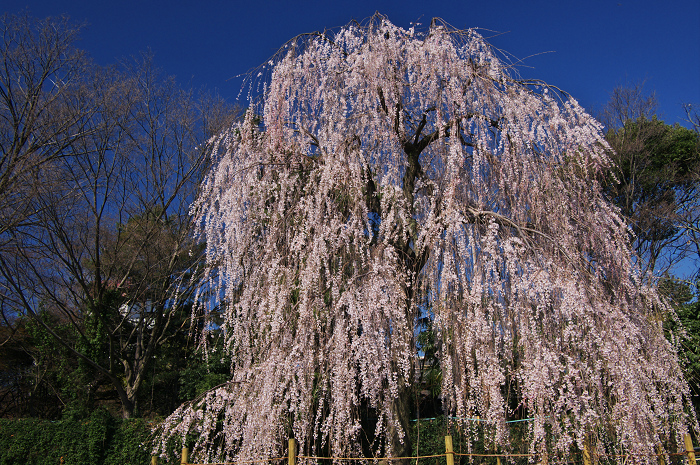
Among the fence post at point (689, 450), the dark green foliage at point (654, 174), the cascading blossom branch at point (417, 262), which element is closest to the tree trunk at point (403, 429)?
the cascading blossom branch at point (417, 262)

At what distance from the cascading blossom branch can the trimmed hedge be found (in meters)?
4.59

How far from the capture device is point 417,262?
12.2 ft

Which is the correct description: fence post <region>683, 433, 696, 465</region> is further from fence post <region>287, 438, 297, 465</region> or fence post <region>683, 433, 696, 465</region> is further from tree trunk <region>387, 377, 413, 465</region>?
fence post <region>287, 438, 297, 465</region>

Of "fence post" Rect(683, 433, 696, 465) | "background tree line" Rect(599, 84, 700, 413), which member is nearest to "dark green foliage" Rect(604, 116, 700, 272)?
"background tree line" Rect(599, 84, 700, 413)

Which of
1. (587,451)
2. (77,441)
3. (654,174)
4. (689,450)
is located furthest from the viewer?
(654,174)

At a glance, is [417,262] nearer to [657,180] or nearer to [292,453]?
[292,453]

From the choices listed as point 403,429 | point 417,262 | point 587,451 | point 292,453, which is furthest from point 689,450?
point 292,453

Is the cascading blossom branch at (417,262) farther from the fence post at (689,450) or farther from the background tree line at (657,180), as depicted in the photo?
the background tree line at (657,180)

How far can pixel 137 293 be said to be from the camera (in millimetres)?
10625

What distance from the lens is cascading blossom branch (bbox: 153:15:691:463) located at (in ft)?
9.63

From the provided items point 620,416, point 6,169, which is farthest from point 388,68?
point 6,169

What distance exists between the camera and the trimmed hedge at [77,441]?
7355 millimetres

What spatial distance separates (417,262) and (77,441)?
7704 mm

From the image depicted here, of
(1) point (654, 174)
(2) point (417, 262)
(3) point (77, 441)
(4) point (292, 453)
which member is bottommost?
(3) point (77, 441)
